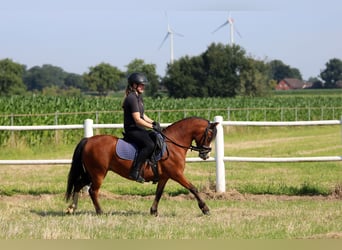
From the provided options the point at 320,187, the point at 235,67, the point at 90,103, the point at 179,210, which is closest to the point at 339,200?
the point at 320,187

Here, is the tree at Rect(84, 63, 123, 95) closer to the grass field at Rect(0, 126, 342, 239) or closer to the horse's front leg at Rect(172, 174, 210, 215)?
the grass field at Rect(0, 126, 342, 239)

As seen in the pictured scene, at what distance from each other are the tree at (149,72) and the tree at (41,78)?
4766 centimetres

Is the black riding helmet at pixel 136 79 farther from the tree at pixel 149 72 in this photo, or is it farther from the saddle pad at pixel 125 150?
the tree at pixel 149 72

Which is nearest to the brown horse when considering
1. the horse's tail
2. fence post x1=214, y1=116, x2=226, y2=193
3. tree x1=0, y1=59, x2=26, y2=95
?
the horse's tail

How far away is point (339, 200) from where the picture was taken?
1226cm

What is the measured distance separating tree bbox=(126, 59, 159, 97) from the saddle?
7624 cm

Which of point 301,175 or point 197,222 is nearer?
point 197,222

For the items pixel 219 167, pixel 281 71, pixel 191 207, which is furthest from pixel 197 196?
pixel 281 71

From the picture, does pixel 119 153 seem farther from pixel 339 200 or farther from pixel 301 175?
pixel 301 175

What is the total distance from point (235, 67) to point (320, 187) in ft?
241

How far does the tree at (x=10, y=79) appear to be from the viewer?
104m

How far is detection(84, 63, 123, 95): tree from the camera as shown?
12375 centimetres

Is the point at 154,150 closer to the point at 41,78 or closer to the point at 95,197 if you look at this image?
the point at 95,197

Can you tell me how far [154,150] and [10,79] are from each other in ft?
320
